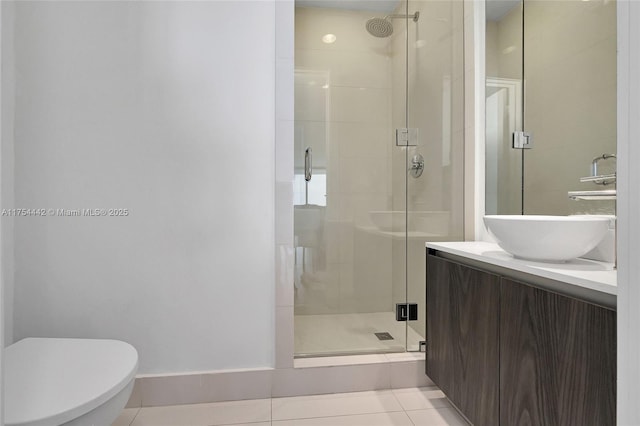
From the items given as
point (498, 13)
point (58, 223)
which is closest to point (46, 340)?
point (58, 223)

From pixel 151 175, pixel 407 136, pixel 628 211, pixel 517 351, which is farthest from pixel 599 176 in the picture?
pixel 151 175

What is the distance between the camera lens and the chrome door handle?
1.98 meters

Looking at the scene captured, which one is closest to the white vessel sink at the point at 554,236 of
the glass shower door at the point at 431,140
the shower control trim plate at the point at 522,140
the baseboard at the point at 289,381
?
the shower control trim plate at the point at 522,140

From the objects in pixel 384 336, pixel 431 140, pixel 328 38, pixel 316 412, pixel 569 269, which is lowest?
pixel 316 412

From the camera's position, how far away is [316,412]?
1.56m

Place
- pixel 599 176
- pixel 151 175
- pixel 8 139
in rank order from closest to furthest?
pixel 599 176 < pixel 8 139 < pixel 151 175

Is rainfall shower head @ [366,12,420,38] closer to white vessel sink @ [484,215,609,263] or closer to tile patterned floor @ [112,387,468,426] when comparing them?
white vessel sink @ [484,215,609,263]

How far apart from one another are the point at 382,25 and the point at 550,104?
1.05 metres

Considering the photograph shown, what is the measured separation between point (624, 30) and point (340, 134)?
5.19ft

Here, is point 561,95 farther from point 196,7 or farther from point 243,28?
point 196,7

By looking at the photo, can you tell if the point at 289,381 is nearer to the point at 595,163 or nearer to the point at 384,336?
the point at 384,336

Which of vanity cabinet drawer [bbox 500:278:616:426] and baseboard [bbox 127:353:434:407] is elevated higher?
vanity cabinet drawer [bbox 500:278:616:426]

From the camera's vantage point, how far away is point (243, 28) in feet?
5.38

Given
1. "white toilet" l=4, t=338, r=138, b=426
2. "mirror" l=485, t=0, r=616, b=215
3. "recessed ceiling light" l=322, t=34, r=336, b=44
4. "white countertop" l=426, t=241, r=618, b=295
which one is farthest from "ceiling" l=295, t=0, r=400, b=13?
"white toilet" l=4, t=338, r=138, b=426
